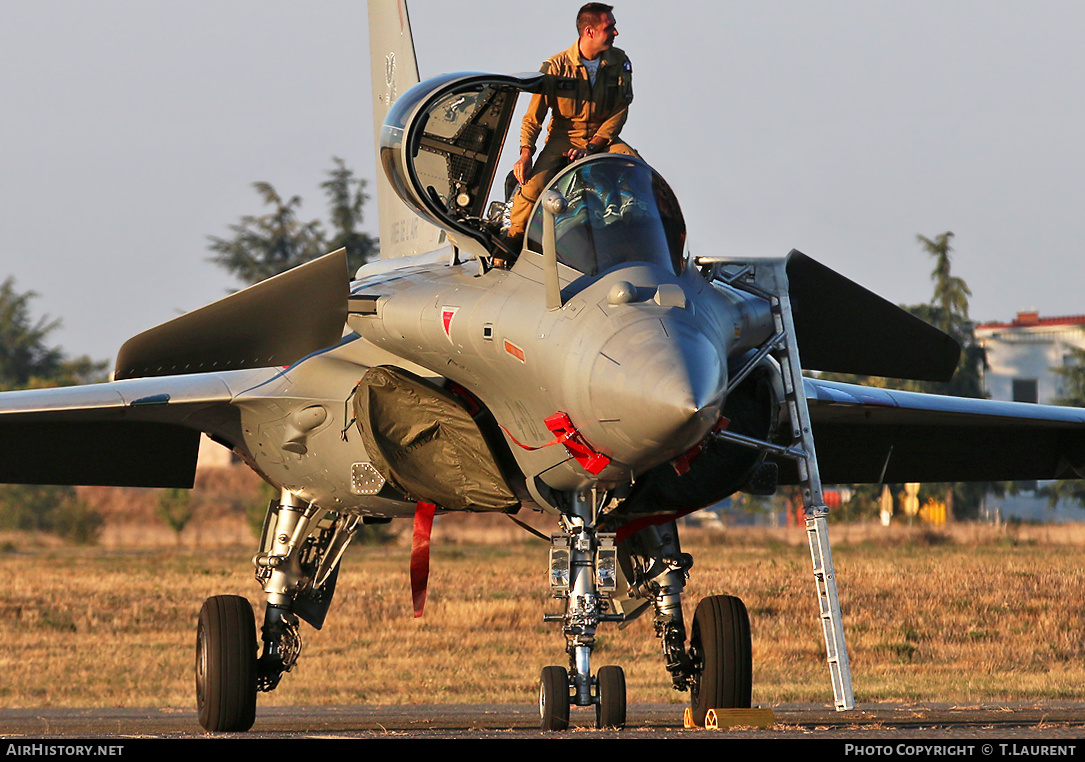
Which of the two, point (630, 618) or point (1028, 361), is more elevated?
point (1028, 361)

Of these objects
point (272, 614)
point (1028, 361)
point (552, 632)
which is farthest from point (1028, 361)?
point (272, 614)

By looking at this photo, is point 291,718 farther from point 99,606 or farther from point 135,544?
point 135,544

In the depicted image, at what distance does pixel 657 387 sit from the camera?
6.57 m

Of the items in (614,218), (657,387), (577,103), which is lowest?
(657,387)

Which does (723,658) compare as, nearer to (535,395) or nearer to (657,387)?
(535,395)

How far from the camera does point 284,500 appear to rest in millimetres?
11609

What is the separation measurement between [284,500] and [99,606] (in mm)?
14122

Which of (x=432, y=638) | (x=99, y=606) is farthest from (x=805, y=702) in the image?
(x=99, y=606)

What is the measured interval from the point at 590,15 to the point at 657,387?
3312 millimetres

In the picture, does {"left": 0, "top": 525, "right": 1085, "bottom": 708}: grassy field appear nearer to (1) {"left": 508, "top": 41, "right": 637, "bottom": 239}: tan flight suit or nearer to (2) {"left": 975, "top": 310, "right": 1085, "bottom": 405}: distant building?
(1) {"left": 508, "top": 41, "right": 637, "bottom": 239}: tan flight suit

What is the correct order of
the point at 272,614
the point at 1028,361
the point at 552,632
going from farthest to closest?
1. the point at 1028,361
2. the point at 552,632
3. the point at 272,614

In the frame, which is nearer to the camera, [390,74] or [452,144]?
[452,144]

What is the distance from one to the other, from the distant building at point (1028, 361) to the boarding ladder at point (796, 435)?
44556 mm

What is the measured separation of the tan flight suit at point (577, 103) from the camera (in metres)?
9.01
